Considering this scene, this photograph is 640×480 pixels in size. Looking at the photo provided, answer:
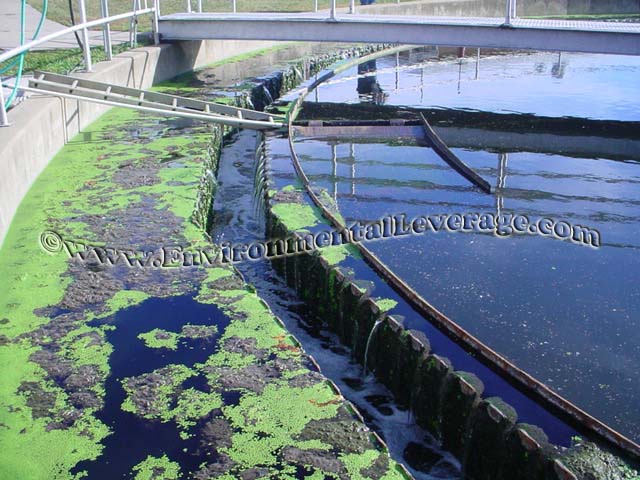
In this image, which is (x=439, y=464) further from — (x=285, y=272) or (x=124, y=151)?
(x=124, y=151)

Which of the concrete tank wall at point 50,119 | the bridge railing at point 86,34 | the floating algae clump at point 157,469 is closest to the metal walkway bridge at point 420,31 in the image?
the bridge railing at point 86,34

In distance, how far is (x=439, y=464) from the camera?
6.19 m

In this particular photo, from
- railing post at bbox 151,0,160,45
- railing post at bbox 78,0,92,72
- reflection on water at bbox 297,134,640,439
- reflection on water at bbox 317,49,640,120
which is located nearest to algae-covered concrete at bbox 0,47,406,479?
reflection on water at bbox 297,134,640,439

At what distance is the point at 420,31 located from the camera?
56.3ft

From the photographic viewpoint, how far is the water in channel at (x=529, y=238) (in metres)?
7.37

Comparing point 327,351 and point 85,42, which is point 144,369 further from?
point 85,42

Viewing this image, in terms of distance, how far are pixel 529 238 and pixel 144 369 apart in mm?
5995

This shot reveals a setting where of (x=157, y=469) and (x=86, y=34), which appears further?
(x=86, y=34)

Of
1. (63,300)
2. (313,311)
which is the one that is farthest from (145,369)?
(313,311)

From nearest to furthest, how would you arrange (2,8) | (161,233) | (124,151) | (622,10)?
(161,233) < (124,151) < (2,8) < (622,10)

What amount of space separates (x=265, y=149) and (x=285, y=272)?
492cm

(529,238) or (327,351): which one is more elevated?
(529,238)

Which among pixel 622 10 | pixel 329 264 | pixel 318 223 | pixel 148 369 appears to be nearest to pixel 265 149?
pixel 318 223

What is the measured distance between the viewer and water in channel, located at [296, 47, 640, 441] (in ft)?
24.2
